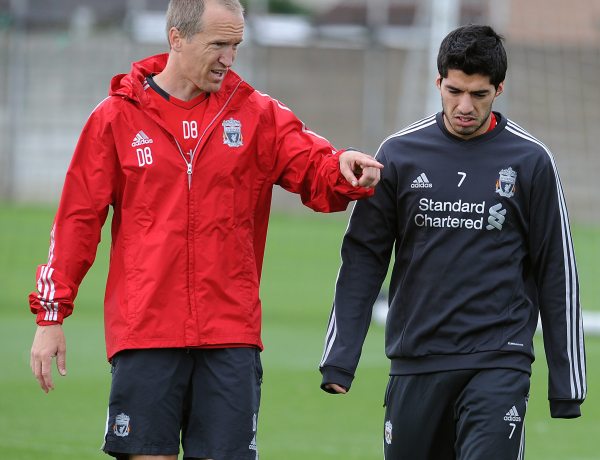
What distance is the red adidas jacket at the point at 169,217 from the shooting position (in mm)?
5137

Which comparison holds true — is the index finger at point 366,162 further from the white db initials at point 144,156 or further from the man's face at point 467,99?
the white db initials at point 144,156

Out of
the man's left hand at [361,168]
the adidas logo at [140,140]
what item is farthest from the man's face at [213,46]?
the man's left hand at [361,168]

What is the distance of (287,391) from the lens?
36.1 ft

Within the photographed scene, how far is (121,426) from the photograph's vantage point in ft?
16.9

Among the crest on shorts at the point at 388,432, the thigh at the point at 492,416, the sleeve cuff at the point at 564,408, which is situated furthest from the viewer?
the crest on shorts at the point at 388,432

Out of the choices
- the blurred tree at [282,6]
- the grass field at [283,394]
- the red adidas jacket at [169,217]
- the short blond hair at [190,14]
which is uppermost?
the blurred tree at [282,6]

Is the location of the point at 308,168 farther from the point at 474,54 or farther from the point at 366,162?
the point at 474,54

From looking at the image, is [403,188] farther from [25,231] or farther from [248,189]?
[25,231]

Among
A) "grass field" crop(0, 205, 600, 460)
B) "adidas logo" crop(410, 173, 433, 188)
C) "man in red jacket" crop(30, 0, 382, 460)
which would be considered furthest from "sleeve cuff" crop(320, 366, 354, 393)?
"grass field" crop(0, 205, 600, 460)

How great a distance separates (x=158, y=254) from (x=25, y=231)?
68.7 ft

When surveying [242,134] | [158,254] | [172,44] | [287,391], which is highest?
[172,44]

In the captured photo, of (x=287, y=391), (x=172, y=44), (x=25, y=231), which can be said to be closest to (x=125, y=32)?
(x=25, y=231)

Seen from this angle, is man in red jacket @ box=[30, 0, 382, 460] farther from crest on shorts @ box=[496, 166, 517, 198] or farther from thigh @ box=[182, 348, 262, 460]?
crest on shorts @ box=[496, 166, 517, 198]

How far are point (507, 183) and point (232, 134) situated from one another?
1.10 m
